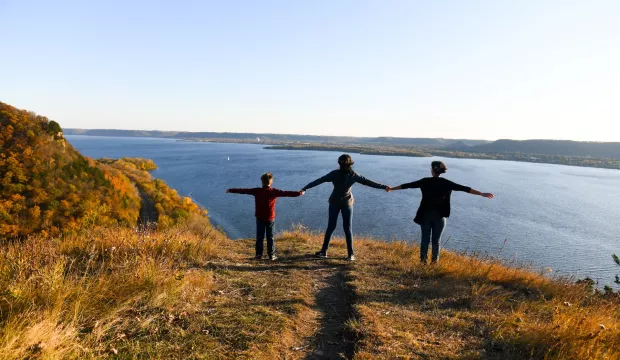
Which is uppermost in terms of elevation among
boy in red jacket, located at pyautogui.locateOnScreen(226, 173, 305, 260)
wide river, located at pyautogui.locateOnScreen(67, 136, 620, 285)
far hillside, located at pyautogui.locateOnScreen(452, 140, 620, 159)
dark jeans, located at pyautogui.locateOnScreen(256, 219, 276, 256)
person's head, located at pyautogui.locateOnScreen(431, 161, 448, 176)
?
far hillside, located at pyautogui.locateOnScreen(452, 140, 620, 159)

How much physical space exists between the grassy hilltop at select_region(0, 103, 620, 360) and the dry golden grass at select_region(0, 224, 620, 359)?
0.06ft

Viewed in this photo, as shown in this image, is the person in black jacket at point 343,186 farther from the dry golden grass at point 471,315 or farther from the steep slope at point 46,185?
the steep slope at point 46,185

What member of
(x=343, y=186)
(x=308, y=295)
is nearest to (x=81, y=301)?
(x=308, y=295)

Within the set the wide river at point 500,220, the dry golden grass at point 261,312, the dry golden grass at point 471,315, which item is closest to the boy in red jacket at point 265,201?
the dry golden grass at point 261,312

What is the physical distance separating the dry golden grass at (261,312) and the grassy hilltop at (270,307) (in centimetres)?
2

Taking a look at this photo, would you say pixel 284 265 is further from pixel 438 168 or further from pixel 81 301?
pixel 81 301

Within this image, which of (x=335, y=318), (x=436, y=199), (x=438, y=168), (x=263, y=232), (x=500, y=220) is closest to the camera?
(x=335, y=318)

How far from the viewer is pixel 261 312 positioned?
434 centimetres

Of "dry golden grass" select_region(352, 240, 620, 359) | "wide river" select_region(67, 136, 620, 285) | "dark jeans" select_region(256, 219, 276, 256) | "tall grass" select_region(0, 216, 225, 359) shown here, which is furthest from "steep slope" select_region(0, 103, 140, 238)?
"dry golden grass" select_region(352, 240, 620, 359)

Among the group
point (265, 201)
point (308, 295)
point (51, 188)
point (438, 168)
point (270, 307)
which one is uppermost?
point (438, 168)

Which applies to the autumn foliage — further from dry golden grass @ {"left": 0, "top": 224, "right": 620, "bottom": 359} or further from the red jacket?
dry golden grass @ {"left": 0, "top": 224, "right": 620, "bottom": 359}

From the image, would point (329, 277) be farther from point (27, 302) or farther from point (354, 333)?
point (27, 302)

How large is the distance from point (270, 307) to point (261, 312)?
0.74ft

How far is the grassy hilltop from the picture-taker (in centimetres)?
329
